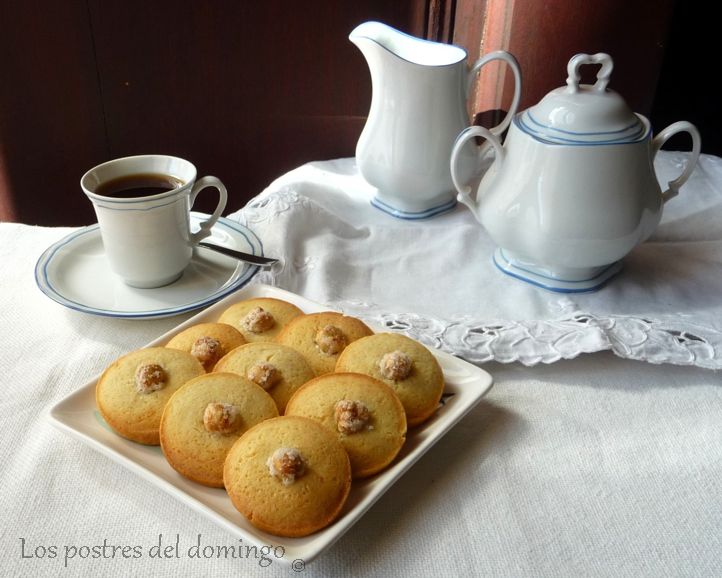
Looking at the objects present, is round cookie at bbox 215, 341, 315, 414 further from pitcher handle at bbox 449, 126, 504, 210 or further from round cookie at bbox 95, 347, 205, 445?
pitcher handle at bbox 449, 126, 504, 210

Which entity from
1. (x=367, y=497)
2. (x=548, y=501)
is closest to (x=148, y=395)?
(x=367, y=497)

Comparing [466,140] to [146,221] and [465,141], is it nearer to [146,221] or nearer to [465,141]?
[465,141]

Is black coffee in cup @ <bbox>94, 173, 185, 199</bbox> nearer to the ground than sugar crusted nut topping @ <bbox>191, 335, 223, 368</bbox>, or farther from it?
farther from it

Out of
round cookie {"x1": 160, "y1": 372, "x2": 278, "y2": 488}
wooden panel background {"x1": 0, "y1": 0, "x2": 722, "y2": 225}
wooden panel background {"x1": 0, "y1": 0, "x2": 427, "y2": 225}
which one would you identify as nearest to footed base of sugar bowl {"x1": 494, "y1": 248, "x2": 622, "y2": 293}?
round cookie {"x1": 160, "y1": 372, "x2": 278, "y2": 488}

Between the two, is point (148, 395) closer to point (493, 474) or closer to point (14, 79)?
point (493, 474)

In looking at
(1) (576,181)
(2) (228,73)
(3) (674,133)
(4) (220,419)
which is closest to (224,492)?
(4) (220,419)

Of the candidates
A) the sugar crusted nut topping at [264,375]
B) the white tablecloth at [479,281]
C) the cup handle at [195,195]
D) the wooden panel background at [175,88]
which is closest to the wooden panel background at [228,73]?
the wooden panel background at [175,88]
